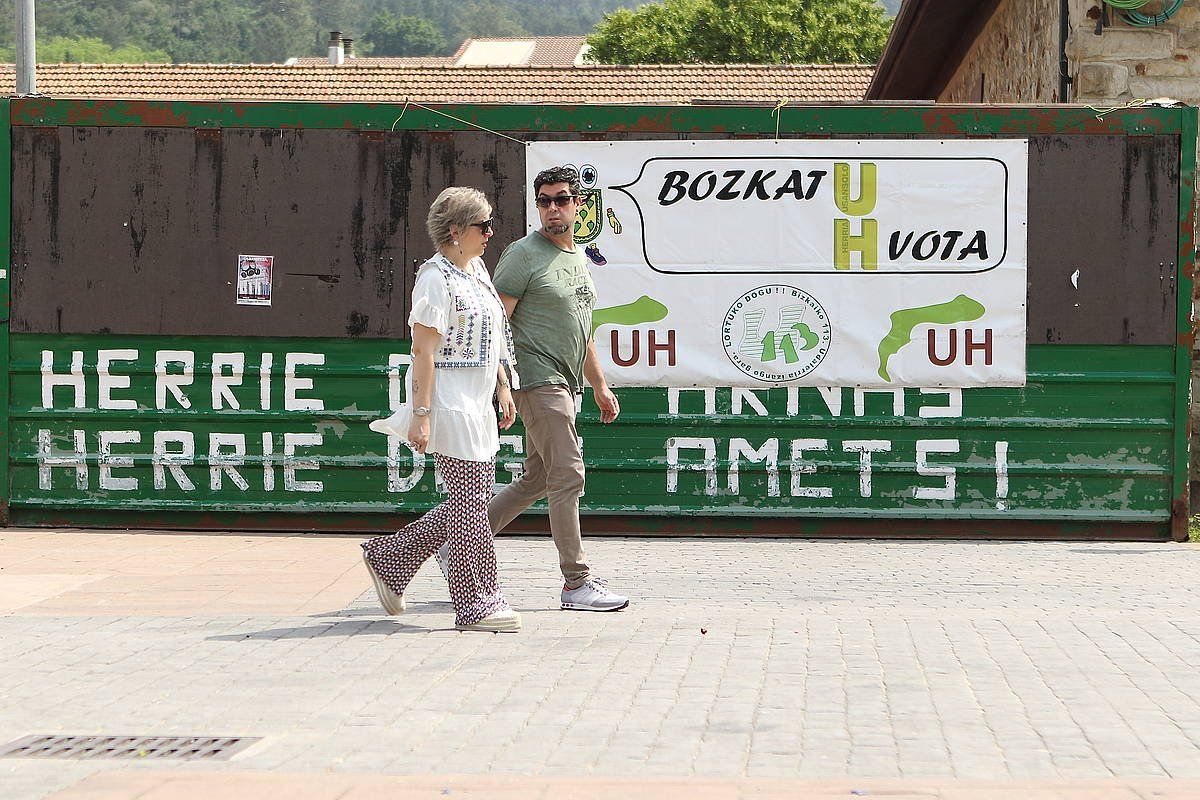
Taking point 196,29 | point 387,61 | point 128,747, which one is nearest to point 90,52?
point 196,29

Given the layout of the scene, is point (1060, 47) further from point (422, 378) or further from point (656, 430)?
point (422, 378)

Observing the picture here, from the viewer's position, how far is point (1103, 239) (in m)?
10.0

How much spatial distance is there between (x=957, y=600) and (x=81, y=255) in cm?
576

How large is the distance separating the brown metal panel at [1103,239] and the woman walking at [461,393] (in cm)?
439

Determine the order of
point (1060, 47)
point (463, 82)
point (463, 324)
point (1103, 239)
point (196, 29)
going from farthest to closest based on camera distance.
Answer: point (196, 29) → point (463, 82) → point (1060, 47) → point (1103, 239) → point (463, 324)

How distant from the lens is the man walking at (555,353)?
738 cm

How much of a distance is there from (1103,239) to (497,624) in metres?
5.07

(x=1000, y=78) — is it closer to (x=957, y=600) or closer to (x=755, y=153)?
(x=755, y=153)

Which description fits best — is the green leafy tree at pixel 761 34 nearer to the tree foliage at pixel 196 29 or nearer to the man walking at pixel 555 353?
the man walking at pixel 555 353

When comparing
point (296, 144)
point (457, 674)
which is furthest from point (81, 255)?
point (457, 674)

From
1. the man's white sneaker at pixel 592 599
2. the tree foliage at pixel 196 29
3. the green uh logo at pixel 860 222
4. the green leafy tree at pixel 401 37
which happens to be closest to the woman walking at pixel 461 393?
the man's white sneaker at pixel 592 599

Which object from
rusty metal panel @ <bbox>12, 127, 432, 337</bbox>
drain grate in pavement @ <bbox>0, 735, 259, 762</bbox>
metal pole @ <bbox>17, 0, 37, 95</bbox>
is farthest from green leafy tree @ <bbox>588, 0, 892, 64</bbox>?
drain grate in pavement @ <bbox>0, 735, 259, 762</bbox>

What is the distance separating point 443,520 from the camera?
277 inches

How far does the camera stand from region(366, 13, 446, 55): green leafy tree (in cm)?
15738
